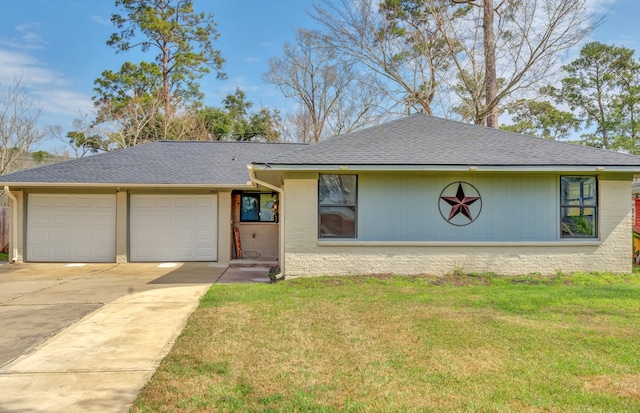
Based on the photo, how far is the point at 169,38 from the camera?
30141mm

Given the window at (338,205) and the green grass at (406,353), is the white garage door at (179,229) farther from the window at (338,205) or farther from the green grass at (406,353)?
the green grass at (406,353)

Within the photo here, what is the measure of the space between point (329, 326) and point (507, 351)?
217cm

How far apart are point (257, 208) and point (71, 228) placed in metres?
5.53

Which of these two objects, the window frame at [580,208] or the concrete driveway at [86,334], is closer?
the concrete driveway at [86,334]

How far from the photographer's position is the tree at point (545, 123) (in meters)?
33.4

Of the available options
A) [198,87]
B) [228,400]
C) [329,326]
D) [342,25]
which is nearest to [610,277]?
[329,326]

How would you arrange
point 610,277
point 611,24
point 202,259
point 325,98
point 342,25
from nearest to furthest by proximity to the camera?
point 610,277 < point 202,259 < point 611,24 < point 342,25 < point 325,98

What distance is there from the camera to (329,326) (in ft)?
19.1

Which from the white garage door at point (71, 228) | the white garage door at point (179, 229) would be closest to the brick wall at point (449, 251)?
the white garage door at point (179, 229)

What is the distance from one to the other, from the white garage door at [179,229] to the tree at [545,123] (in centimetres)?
2740

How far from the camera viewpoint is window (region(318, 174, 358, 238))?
9.63 m

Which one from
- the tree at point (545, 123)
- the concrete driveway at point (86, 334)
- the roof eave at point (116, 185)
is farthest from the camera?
the tree at point (545, 123)

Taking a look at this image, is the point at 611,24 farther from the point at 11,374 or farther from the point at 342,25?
the point at 11,374

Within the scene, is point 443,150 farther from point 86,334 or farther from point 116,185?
point 116,185
